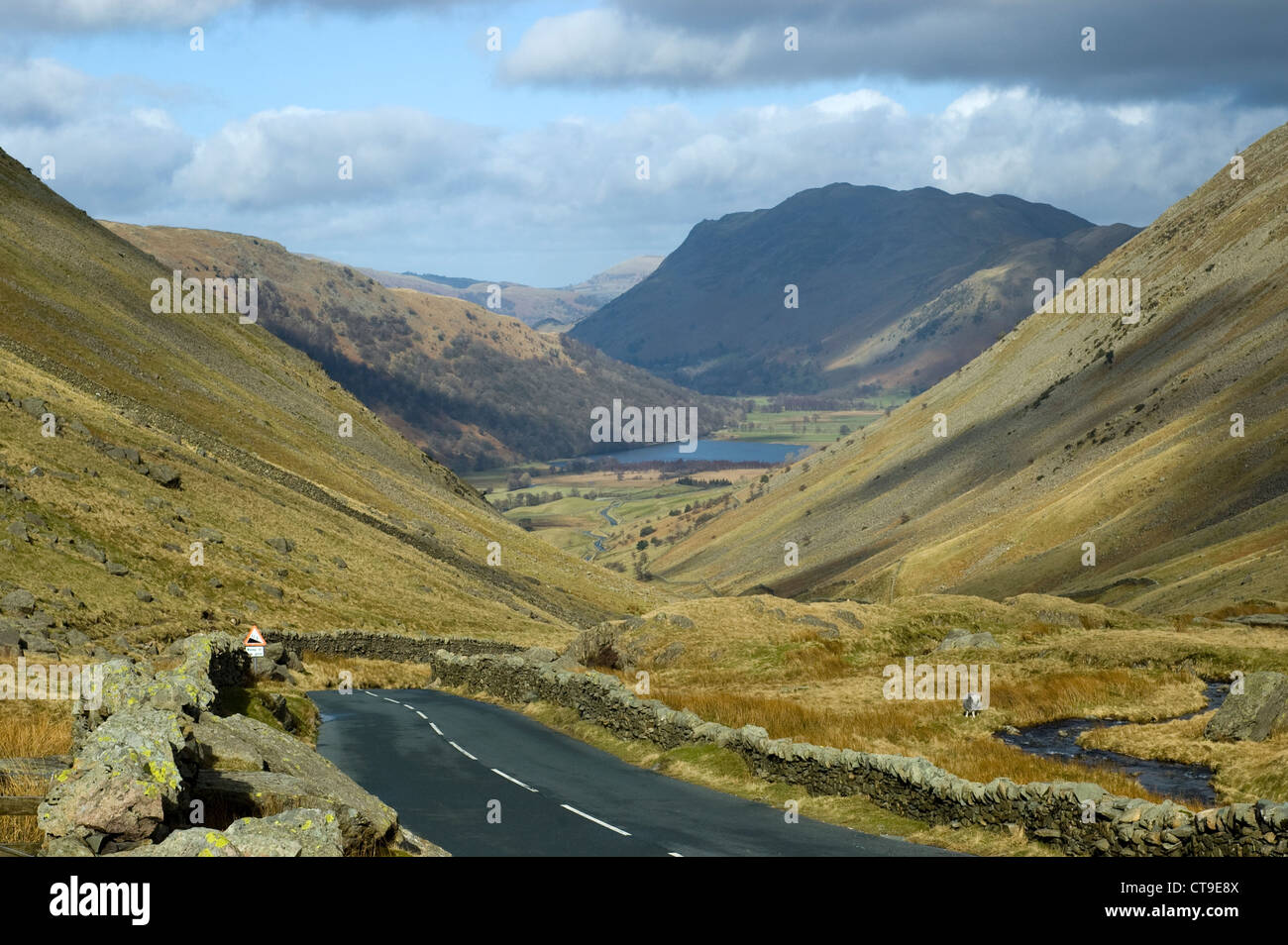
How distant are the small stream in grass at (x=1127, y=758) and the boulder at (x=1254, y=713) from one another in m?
1.78

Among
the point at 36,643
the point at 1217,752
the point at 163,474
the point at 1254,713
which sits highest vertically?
the point at 163,474

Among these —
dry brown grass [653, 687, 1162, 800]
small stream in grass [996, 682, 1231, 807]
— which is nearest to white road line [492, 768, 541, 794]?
dry brown grass [653, 687, 1162, 800]

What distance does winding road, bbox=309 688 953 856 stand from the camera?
62.7ft

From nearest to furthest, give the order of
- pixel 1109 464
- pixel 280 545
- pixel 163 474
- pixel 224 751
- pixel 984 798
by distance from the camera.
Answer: pixel 224 751 < pixel 984 798 < pixel 163 474 < pixel 280 545 < pixel 1109 464

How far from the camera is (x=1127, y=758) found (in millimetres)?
28297

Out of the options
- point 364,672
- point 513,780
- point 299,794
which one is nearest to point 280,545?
point 364,672

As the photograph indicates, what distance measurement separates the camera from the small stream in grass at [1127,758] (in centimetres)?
2427

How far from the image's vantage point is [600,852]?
18.2 m

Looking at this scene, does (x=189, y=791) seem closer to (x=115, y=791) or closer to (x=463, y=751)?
(x=115, y=791)

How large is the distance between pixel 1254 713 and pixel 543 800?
16817 millimetres

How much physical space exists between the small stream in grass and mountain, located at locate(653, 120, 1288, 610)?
26144 mm
